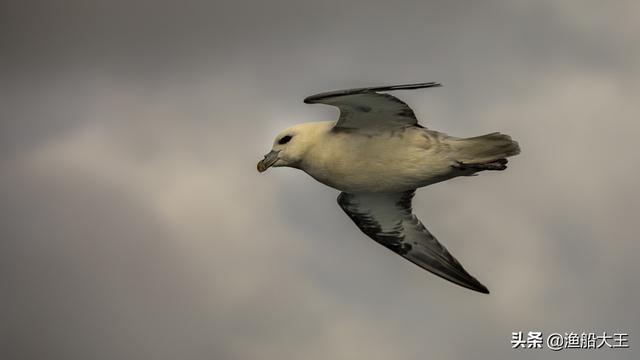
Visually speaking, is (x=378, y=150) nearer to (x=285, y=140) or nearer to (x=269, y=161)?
(x=285, y=140)

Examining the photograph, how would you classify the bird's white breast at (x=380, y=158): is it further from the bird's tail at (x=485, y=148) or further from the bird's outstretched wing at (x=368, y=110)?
the bird's tail at (x=485, y=148)

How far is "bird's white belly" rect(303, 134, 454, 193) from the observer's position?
53.4ft

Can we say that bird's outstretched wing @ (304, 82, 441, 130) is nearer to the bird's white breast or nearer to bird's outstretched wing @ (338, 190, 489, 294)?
the bird's white breast

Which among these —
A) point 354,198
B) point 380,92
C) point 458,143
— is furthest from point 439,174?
point 354,198

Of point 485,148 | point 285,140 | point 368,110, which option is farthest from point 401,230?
point 368,110

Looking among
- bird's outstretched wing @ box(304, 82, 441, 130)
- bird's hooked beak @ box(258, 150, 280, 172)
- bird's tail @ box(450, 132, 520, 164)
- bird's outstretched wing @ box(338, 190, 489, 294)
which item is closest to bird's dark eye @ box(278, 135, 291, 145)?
bird's hooked beak @ box(258, 150, 280, 172)

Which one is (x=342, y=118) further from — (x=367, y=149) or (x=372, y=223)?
(x=372, y=223)

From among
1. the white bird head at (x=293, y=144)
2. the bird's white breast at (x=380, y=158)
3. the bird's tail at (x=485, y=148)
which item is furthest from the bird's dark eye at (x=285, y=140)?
the bird's tail at (x=485, y=148)

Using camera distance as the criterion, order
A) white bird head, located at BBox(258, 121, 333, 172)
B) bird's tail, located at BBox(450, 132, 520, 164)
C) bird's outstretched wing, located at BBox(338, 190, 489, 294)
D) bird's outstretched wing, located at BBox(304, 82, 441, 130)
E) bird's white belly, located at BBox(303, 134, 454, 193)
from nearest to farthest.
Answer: bird's outstretched wing, located at BBox(304, 82, 441, 130), bird's tail, located at BBox(450, 132, 520, 164), bird's white belly, located at BBox(303, 134, 454, 193), white bird head, located at BBox(258, 121, 333, 172), bird's outstretched wing, located at BBox(338, 190, 489, 294)

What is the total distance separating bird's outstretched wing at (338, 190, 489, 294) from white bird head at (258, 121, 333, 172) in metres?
2.19

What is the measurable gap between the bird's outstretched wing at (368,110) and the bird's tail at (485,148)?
827mm

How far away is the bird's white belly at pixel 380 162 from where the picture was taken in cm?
1628

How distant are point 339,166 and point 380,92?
4.67ft

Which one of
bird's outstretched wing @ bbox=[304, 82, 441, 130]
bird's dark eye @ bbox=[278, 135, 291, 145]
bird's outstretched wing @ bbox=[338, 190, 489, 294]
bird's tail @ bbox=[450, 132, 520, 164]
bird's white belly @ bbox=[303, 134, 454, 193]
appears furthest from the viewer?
bird's outstretched wing @ bbox=[338, 190, 489, 294]
